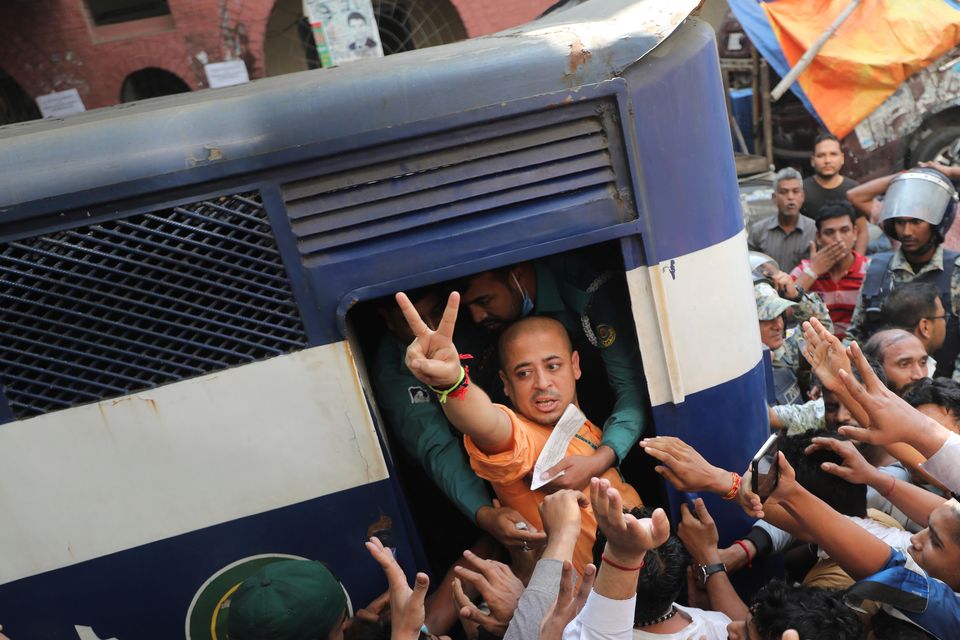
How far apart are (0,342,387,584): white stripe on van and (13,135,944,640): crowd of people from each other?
29cm

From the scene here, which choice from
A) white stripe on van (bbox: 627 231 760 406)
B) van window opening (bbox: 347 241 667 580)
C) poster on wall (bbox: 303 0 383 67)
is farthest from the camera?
poster on wall (bbox: 303 0 383 67)

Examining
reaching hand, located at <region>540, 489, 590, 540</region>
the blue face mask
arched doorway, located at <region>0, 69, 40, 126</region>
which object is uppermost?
arched doorway, located at <region>0, 69, 40, 126</region>

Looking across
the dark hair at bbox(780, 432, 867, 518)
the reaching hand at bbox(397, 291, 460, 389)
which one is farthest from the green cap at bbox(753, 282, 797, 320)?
the reaching hand at bbox(397, 291, 460, 389)

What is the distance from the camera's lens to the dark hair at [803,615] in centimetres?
214

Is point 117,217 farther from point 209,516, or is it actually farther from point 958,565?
point 958,565

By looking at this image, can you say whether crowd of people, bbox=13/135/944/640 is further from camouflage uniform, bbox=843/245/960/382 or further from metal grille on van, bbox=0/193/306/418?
camouflage uniform, bbox=843/245/960/382

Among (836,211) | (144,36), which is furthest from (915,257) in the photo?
(144,36)

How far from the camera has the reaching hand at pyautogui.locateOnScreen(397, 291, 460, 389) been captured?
2.24 metres

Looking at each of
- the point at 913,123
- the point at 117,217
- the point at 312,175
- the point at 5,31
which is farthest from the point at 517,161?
the point at 5,31

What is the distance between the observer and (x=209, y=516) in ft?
8.36

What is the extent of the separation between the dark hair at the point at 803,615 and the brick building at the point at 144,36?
895cm

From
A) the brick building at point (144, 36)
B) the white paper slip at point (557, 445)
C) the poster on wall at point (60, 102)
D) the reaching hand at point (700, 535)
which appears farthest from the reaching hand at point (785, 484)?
the poster on wall at point (60, 102)

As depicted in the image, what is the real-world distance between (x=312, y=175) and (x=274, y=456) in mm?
828

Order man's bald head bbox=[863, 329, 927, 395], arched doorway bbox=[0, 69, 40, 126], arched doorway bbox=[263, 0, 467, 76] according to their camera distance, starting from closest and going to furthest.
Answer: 1. man's bald head bbox=[863, 329, 927, 395]
2. arched doorway bbox=[0, 69, 40, 126]
3. arched doorway bbox=[263, 0, 467, 76]
